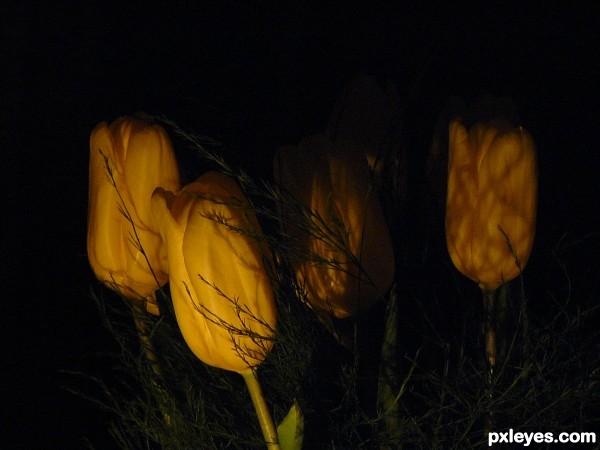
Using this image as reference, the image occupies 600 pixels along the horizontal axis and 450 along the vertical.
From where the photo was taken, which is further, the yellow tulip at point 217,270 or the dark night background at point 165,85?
the dark night background at point 165,85

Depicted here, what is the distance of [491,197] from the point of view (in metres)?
0.39

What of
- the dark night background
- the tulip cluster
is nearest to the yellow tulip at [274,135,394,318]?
the tulip cluster

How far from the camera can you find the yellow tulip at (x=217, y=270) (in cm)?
37

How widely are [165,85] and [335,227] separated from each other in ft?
1.23

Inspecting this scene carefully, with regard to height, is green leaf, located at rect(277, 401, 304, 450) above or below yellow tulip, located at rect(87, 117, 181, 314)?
below

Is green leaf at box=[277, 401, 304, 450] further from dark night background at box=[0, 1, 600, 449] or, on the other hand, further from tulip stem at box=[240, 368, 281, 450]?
dark night background at box=[0, 1, 600, 449]

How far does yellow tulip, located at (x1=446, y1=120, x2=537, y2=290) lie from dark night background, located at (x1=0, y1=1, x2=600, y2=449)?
0.23 meters

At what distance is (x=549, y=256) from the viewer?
570 mm

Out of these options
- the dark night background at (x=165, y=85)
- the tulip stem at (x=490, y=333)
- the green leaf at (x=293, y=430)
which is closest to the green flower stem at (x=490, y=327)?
the tulip stem at (x=490, y=333)

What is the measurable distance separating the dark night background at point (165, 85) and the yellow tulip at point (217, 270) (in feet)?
0.80

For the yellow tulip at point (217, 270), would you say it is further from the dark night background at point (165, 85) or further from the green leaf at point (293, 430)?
the dark night background at point (165, 85)

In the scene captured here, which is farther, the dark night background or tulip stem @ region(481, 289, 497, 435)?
the dark night background

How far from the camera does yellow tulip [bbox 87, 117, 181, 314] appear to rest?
0.42 meters

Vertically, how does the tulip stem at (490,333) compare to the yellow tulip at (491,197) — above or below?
below
